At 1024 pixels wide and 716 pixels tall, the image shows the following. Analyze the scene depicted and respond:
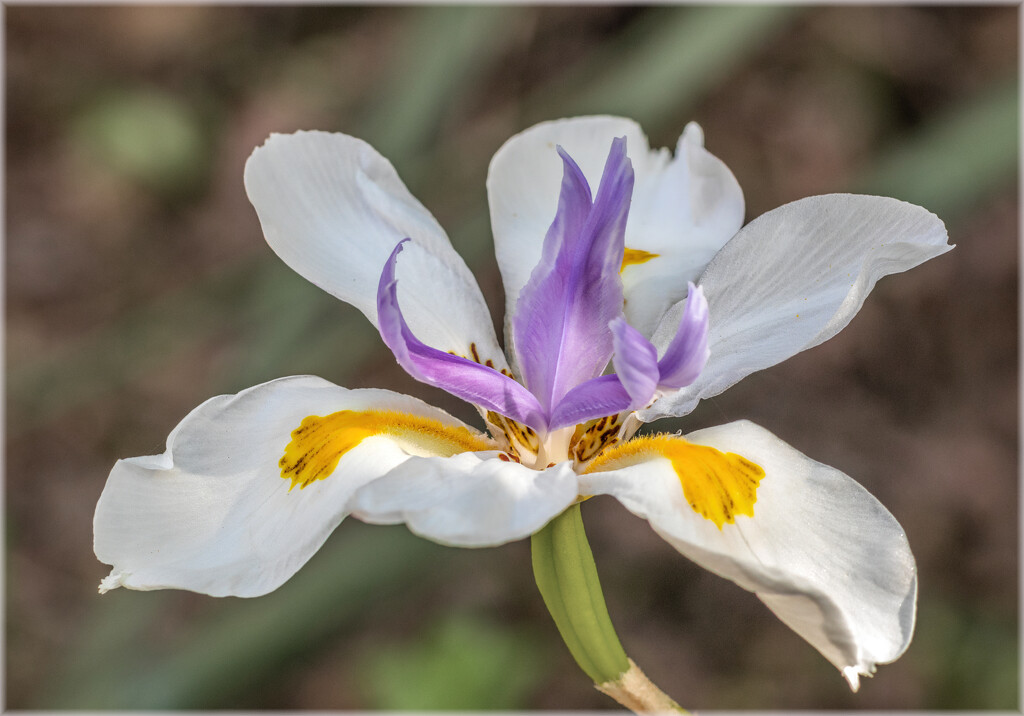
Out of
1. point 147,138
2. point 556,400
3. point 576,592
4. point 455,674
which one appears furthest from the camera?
point 147,138

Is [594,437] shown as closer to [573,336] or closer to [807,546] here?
[573,336]

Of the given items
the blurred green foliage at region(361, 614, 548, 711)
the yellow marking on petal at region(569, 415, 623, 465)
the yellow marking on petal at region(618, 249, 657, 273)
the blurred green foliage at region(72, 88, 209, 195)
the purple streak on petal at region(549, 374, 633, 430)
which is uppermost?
the blurred green foliage at region(72, 88, 209, 195)

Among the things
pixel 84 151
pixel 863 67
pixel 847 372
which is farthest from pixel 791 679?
pixel 84 151

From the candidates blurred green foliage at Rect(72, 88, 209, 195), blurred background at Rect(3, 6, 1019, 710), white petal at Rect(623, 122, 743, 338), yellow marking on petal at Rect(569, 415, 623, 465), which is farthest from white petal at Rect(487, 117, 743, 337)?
blurred green foliage at Rect(72, 88, 209, 195)

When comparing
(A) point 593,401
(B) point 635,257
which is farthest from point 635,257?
(A) point 593,401

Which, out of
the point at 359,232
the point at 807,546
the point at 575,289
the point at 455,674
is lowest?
the point at 455,674

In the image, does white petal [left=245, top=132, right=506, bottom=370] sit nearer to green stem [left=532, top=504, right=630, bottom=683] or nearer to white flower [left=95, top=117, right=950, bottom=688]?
white flower [left=95, top=117, right=950, bottom=688]

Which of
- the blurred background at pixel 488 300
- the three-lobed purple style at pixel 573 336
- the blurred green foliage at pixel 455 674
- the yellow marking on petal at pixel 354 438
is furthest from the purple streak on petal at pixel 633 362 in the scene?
the blurred green foliage at pixel 455 674
